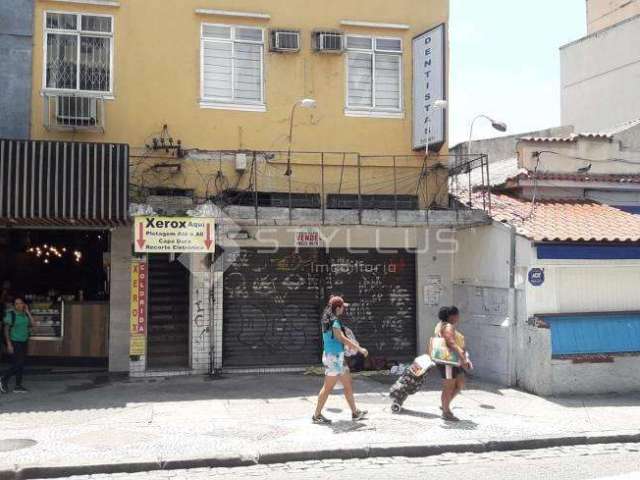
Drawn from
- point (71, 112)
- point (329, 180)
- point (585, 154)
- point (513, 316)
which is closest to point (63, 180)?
point (71, 112)

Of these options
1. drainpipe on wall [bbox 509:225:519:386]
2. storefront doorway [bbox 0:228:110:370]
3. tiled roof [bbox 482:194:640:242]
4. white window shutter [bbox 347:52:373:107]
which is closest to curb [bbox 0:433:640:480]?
drainpipe on wall [bbox 509:225:519:386]

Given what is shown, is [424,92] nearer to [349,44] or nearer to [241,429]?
[349,44]

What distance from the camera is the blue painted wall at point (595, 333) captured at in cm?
1154

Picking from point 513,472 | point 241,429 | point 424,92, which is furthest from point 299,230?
point 513,472

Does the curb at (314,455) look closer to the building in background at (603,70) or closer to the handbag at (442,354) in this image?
the handbag at (442,354)

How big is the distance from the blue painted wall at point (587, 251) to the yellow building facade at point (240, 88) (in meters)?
3.25

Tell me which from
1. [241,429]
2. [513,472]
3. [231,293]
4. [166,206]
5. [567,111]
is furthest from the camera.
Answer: [567,111]

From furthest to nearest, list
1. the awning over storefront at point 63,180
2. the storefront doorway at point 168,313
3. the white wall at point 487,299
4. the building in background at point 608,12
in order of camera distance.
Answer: the building in background at point 608,12 < the storefront doorway at point 168,313 < the white wall at point 487,299 < the awning over storefront at point 63,180

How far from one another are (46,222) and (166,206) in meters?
2.38

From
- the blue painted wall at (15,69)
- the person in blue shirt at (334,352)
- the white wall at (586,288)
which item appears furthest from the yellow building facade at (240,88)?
the person in blue shirt at (334,352)

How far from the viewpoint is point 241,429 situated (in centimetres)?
896

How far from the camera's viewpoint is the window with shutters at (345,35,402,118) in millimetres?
14266

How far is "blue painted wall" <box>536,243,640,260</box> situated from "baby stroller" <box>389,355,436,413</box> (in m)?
3.25

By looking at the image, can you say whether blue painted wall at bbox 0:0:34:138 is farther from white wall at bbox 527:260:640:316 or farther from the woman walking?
white wall at bbox 527:260:640:316
